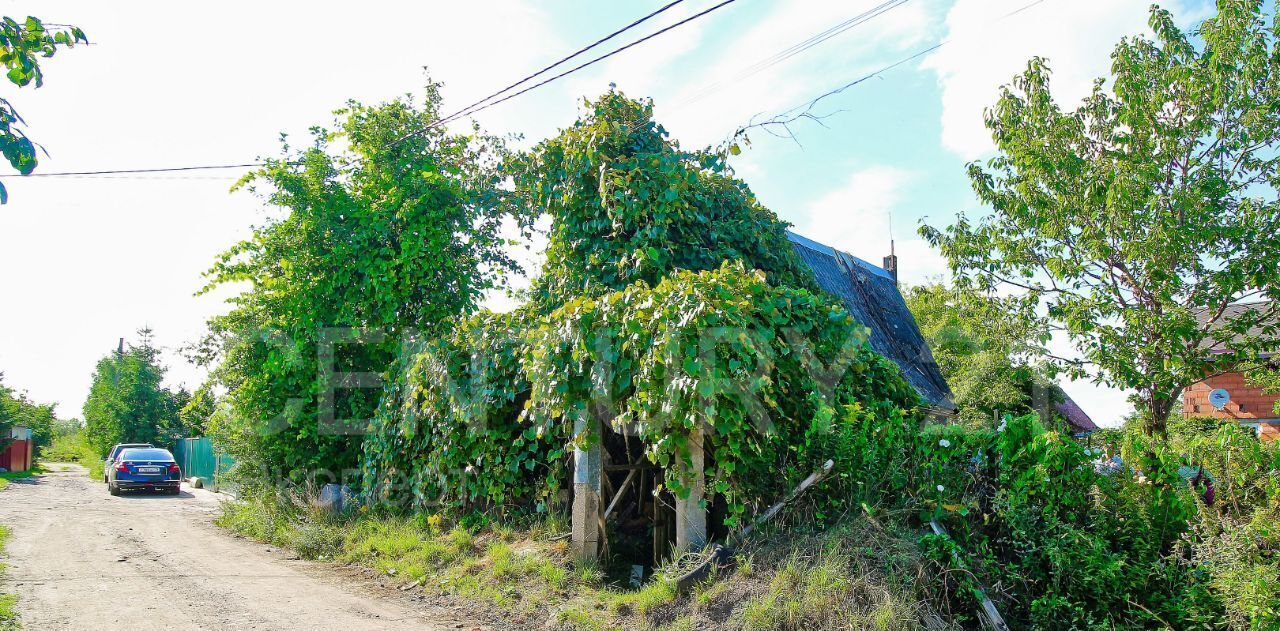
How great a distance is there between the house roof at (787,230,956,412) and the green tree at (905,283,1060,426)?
0.86m

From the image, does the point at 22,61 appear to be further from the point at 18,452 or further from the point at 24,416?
the point at 24,416

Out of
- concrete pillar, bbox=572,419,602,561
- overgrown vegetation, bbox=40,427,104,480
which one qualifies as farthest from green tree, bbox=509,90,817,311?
overgrown vegetation, bbox=40,427,104,480

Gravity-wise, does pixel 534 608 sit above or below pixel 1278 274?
below

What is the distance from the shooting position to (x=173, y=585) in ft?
27.1

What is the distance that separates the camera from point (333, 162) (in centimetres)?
1445

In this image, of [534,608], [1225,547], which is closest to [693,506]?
[534,608]

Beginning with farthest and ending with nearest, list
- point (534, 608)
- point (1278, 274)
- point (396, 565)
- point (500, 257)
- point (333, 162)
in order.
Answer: point (500, 257) < point (333, 162) < point (1278, 274) < point (396, 565) < point (534, 608)

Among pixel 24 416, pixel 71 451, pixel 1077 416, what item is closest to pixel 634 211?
pixel 1077 416

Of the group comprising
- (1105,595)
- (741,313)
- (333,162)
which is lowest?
(1105,595)

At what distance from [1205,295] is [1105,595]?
283 inches

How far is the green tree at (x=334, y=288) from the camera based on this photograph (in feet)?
44.5

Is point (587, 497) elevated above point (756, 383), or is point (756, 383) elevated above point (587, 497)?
point (756, 383)

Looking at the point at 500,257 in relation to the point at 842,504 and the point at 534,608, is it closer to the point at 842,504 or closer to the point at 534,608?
the point at 534,608

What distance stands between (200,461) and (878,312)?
24.3 meters
